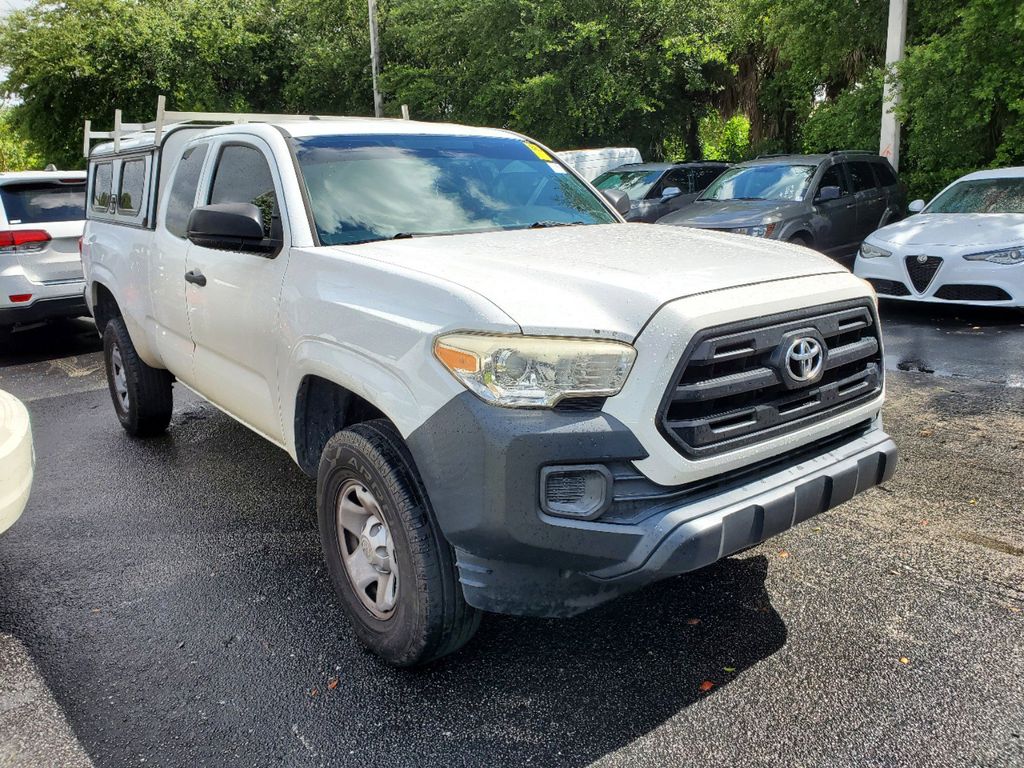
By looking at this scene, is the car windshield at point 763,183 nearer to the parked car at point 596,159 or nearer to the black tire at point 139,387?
the parked car at point 596,159

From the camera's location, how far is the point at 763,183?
11.2 meters

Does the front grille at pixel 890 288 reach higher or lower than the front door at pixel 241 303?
lower

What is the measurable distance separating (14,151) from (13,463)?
40.3 metres

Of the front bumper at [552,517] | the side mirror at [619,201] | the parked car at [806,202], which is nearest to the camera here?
the front bumper at [552,517]

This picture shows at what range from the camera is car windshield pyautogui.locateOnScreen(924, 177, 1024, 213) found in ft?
29.1

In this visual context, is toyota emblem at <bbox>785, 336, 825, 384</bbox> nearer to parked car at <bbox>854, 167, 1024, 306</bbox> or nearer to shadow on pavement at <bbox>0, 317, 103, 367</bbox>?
parked car at <bbox>854, 167, 1024, 306</bbox>

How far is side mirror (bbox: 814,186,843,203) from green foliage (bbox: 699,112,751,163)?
39.7 ft

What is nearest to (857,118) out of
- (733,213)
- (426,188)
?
(733,213)

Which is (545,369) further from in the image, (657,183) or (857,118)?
(857,118)

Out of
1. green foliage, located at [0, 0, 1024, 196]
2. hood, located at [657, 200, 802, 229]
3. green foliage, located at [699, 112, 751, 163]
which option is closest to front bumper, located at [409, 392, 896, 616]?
hood, located at [657, 200, 802, 229]

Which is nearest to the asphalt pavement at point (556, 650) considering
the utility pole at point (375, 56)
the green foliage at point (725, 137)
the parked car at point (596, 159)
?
the parked car at point (596, 159)

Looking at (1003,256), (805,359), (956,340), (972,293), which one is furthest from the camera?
(972,293)

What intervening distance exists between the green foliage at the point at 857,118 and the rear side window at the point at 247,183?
13358mm

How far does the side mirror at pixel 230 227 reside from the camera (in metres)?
3.20
